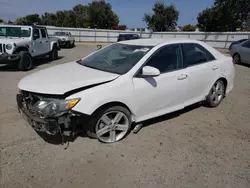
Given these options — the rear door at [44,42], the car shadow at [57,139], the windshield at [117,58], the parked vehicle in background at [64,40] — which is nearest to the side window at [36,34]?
the rear door at [44,42]

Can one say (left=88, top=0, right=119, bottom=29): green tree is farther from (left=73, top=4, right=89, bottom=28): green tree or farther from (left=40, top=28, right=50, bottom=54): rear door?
(left=40, top=28, right=50, bottom=54): rear door

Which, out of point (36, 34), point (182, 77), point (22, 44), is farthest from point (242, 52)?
point (22, 44)

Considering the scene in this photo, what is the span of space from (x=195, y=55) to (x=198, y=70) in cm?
35

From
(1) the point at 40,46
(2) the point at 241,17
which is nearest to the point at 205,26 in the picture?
(2) the point at 241,17

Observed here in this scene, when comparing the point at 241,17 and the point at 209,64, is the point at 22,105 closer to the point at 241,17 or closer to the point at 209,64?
the point at 209,64

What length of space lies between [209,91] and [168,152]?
2046mm

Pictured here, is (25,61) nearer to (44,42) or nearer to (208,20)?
(44,42)

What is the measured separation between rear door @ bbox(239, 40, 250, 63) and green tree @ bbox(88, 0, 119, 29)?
127 ft

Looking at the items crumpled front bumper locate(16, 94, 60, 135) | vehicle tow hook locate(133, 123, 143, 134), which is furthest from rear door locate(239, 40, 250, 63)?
crumpled front bumper locate(16, 94, 60, 135)

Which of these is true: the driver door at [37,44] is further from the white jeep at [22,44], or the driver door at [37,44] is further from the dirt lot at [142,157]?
the dirt lot at [142,157]

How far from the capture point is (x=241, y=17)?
32500 mm

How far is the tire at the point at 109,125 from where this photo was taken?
10.0 feet

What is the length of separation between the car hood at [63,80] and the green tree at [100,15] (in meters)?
45.2

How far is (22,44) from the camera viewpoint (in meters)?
9.21
